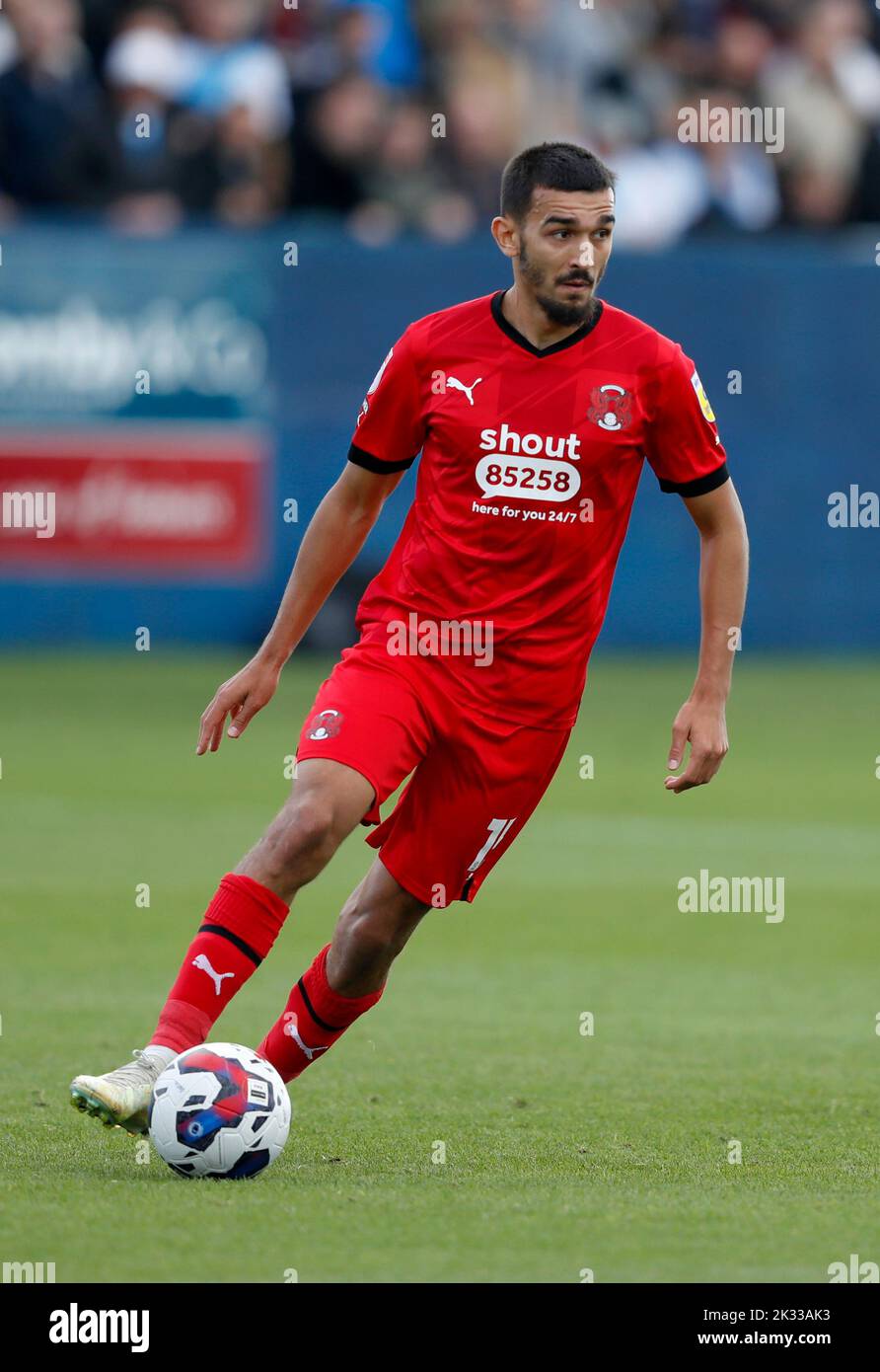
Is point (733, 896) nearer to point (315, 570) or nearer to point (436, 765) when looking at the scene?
point (436, 765)

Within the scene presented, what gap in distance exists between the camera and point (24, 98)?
17.2 m

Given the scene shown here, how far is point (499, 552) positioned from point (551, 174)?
3.05 feet

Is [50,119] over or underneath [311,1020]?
over

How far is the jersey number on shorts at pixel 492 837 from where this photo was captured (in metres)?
6.02

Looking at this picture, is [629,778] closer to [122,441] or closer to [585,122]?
[122,441]

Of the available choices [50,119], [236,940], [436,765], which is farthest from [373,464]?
[50,119]

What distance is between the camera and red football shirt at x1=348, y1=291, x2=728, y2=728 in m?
5.88

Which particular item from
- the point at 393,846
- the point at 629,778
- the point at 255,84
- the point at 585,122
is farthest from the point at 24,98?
the point at 393,846

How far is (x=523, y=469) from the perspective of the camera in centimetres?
587

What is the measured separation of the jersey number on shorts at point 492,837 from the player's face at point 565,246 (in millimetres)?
1259

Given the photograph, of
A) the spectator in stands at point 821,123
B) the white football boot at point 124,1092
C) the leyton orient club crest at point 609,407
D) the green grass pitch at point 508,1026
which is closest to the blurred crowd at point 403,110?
the spectator in stands at point 821,123

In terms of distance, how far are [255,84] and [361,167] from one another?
39.3 inches

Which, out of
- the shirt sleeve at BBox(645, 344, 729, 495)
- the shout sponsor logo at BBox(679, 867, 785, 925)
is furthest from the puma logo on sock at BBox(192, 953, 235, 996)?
the shout sponsor logo at BBox(679, 867, 785, 925)

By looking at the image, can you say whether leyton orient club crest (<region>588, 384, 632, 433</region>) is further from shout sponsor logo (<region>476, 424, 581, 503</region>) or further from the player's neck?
the player's neck
